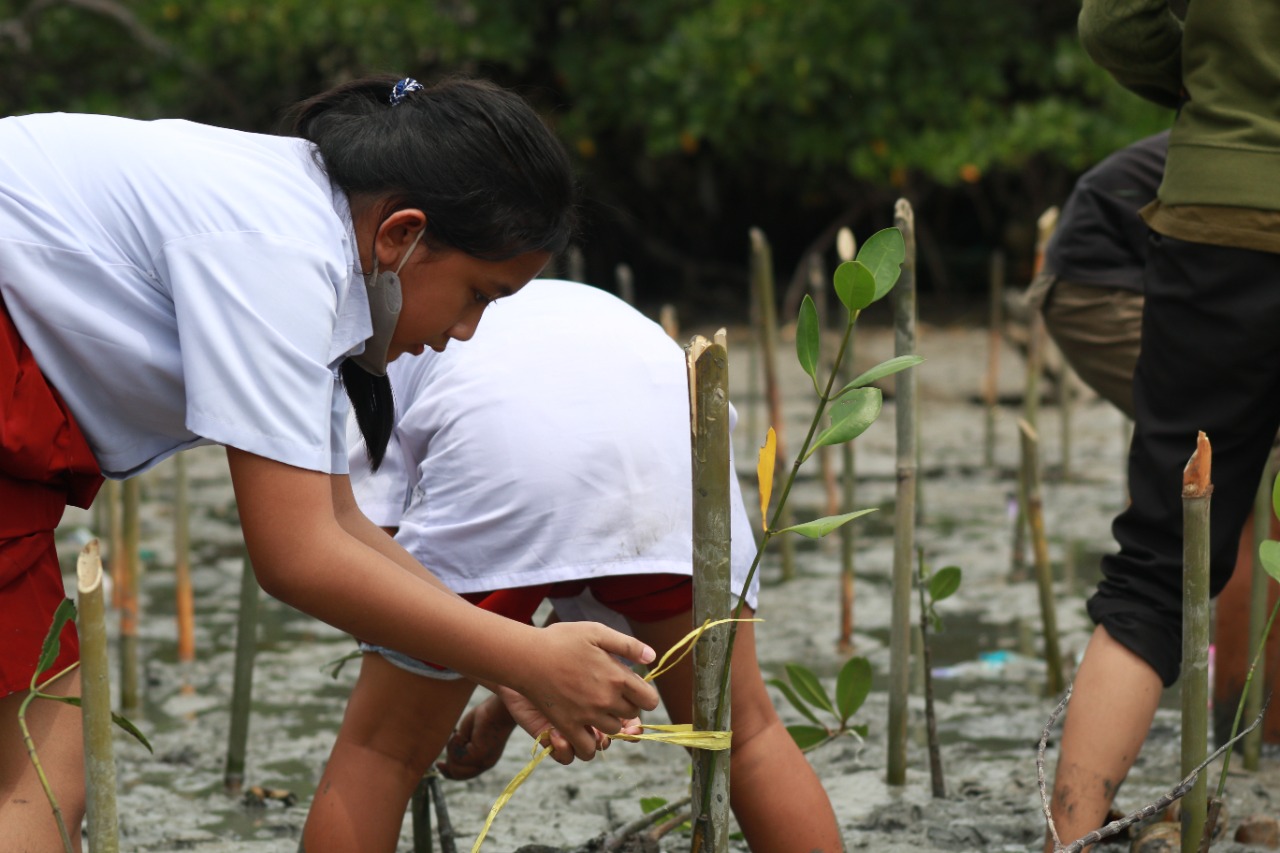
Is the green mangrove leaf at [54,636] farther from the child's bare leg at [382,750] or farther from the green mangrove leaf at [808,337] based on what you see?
the green mangrove leaf at [808,337]

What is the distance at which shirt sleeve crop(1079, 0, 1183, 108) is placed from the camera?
205 centimetres

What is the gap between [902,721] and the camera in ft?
7.91

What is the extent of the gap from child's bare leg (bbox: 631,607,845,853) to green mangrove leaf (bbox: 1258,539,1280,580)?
0.65 m

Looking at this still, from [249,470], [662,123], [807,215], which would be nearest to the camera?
[249,470]

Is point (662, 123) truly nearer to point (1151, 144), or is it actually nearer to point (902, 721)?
point (1151, 144)

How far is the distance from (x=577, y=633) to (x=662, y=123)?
667 cm

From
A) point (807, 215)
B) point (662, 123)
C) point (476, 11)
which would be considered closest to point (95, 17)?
point (476, 11)

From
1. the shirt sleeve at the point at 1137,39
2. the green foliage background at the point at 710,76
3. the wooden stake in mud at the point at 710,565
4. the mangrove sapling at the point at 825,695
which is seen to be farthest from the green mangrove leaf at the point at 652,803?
the green foliage background at the point at 710,76

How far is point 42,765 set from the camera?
1622 mm

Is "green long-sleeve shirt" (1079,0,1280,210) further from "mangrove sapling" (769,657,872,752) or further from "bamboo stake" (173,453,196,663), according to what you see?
"bamboo stake" (173,453,196,663)

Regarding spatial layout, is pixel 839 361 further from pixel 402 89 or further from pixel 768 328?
pixel 768 328

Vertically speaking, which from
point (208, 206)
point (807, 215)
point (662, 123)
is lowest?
point (807, 215)

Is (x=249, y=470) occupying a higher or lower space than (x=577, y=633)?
higher

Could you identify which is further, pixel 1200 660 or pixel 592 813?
pixel 592 813
